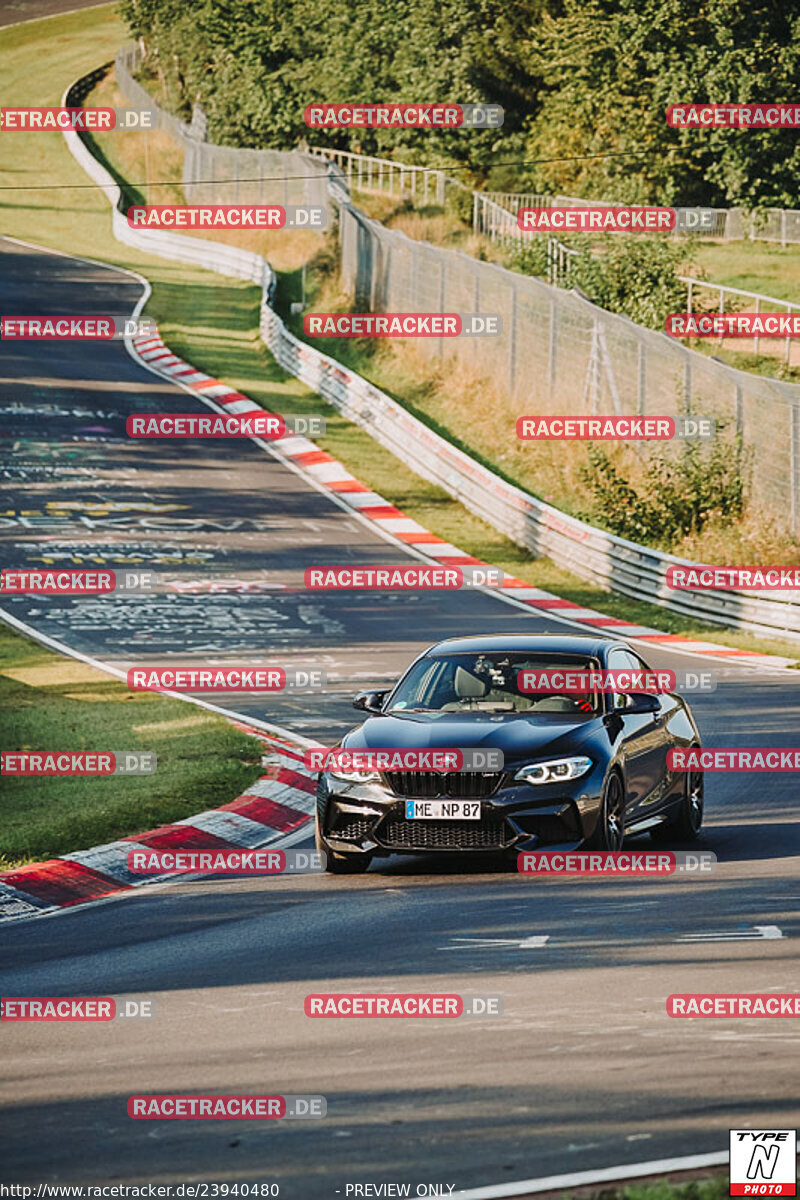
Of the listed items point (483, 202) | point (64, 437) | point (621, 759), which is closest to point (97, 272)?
point (483, 202)

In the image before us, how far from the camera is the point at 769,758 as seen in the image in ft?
58.5

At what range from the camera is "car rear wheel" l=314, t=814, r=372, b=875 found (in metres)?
12.9

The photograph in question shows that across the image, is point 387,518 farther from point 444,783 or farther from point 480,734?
point 444,783

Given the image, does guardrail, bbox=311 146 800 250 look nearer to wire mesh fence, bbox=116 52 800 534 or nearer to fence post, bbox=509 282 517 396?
wire mesh fence, bbox=116 52 800 534

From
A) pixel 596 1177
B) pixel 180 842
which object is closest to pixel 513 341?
pixel 180 842

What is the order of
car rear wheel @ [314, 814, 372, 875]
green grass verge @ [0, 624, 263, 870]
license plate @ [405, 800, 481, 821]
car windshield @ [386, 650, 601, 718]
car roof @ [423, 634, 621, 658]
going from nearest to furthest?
license plate @ [405, 800, 481, 821] → car rear wheel @ [314, 814, 372, 875] → car windshield @ [386, 650, 601, 718] → car roof @ [423, 634, 621, 658] → green grass verge @ [0, 624, 263, 870]

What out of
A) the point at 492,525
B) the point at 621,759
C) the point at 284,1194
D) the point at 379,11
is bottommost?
the point at 492,525

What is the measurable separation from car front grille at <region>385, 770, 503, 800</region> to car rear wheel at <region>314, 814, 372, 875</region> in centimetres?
65

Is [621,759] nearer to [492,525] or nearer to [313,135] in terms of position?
[492,525]

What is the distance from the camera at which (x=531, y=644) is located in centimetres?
1385

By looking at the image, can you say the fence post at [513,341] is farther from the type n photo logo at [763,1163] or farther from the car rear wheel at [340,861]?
the type n photo logo at [763,1163]

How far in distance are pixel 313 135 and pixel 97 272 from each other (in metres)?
25.2

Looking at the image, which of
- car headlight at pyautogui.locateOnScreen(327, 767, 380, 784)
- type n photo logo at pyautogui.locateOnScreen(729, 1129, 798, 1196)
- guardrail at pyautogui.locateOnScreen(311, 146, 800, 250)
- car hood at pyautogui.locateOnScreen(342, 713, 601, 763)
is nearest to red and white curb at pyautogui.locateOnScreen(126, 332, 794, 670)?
car hood at pyautogui.locateOnScreen(342, 713, 601, 763)

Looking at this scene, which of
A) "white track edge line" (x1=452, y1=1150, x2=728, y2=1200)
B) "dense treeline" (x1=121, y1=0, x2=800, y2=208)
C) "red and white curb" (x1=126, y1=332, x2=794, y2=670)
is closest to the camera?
"white track edge line" (x1=452, y1=1150, x2=728, y2=1200)
